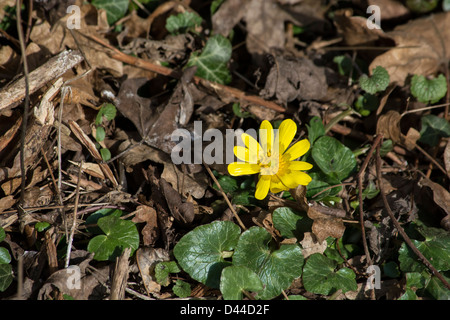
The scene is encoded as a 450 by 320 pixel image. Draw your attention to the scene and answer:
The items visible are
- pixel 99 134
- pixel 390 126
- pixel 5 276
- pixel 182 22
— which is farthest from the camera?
pixel 182 22

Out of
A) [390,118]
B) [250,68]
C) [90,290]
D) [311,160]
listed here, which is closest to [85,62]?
[250,68]

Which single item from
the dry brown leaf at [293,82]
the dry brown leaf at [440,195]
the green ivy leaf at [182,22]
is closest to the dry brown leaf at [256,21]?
the green ivy leaf at [182,22]

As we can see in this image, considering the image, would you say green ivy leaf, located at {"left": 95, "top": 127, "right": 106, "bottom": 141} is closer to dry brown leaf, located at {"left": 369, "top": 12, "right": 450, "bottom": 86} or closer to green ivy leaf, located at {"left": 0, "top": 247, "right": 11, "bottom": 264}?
green ivy leaf, located at {"left": 0, "top": 247, "right": 11, "bottom": 264}

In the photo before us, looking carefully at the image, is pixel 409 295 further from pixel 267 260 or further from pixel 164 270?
pixel 164 270

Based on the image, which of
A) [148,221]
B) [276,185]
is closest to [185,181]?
[148,221]

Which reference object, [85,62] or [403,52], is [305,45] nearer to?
[403,52]
